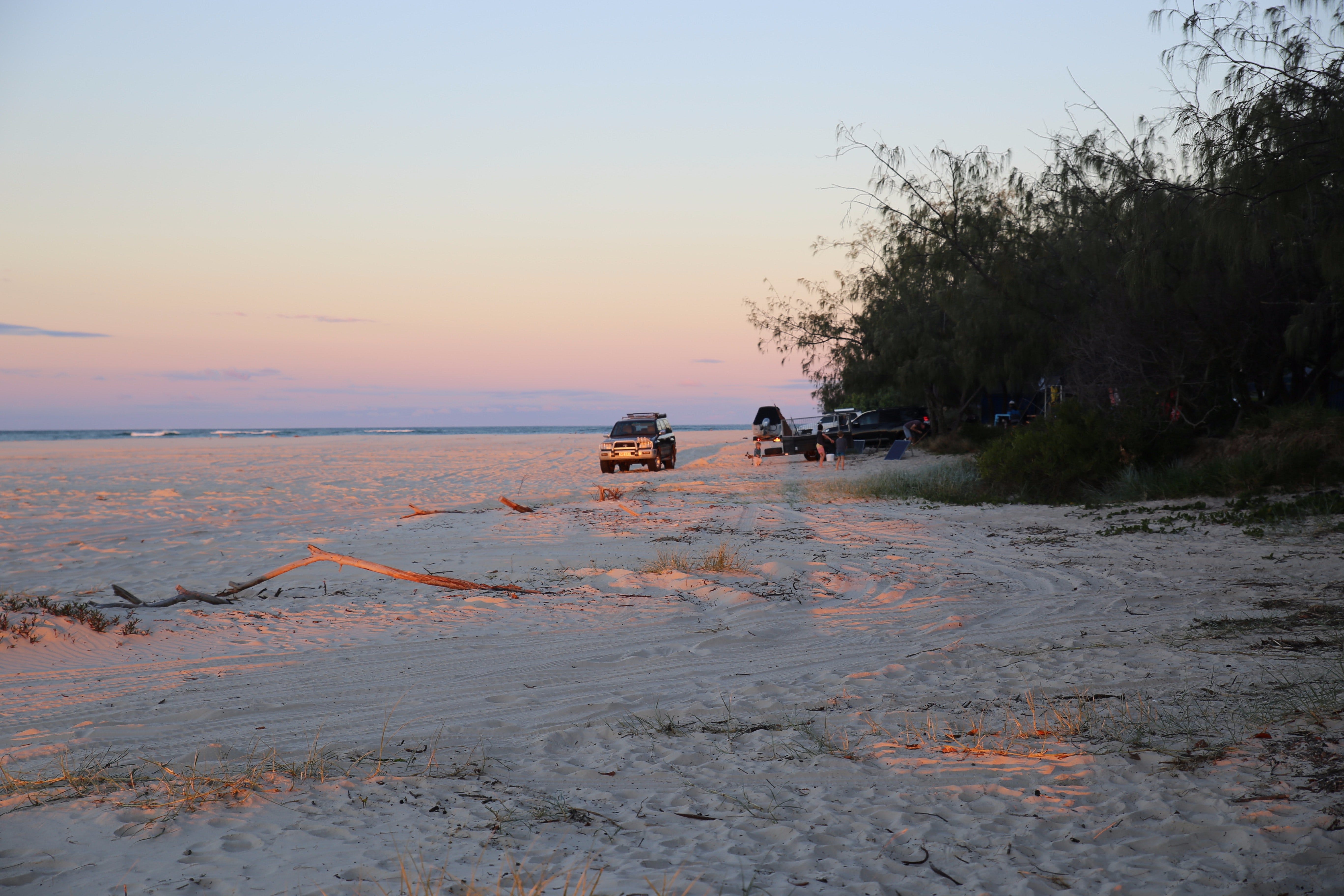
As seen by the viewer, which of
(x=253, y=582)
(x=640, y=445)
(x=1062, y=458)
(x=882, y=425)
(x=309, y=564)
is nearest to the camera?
(x=253, y=582)

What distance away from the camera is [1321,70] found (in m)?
8.48

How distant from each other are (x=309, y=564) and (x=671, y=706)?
6.32m

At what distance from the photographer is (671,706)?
5.24 meters

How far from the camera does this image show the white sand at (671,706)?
3.18 metres

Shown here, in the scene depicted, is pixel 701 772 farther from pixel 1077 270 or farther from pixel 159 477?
pixel 159 477

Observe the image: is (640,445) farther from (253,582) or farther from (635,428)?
(253,582)

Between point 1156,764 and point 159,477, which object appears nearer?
point 1156,764

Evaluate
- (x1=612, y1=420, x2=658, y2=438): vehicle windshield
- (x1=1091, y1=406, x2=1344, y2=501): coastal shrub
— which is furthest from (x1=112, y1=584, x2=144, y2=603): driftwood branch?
(x1=612, y1=420, x2=658, y2=438): vehicle windshield

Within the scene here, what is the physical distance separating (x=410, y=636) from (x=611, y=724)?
2709 millimetres

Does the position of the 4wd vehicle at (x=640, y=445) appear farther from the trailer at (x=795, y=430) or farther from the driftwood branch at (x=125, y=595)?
the driftwood branch at (x=125, y=595)

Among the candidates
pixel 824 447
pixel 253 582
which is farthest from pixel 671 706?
pixel 824 447

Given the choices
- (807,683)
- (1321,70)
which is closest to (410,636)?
(807,683)

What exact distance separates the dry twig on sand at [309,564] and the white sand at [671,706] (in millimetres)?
157

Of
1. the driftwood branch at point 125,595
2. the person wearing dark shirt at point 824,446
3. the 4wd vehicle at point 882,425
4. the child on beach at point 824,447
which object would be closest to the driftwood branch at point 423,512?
the driftwood branch at point 125,595
